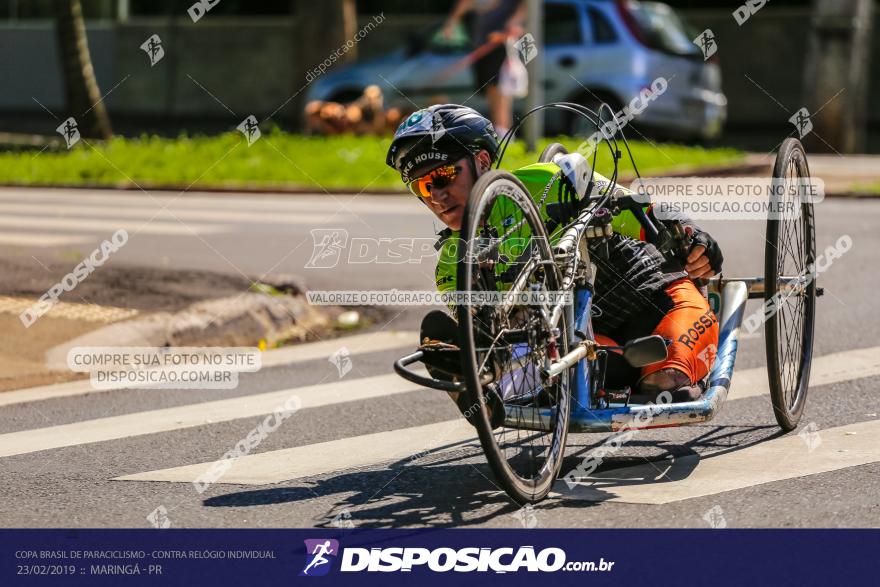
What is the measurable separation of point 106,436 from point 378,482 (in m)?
1.45

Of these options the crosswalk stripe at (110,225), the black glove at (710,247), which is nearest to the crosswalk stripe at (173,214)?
the crosswalk stripe at (110,225)

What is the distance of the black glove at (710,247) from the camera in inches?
214

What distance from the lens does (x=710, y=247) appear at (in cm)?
549

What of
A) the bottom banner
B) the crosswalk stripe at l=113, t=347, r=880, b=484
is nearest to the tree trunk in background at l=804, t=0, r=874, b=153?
the crosswalk stripe at l=113, t=347, r=880, b=484

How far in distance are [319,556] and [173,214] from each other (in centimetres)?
940

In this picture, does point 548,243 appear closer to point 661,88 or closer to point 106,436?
point 106,436

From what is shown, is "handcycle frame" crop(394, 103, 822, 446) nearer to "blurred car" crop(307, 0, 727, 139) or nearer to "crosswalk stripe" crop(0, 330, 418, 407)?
"crosswalk stripe" crop(0, 330, 418, 407)

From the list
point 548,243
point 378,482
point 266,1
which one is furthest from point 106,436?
point 266,1

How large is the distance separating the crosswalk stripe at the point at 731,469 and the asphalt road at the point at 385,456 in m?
0.01

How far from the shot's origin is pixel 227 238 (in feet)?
38.1

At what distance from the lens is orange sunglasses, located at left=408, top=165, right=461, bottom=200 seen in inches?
197

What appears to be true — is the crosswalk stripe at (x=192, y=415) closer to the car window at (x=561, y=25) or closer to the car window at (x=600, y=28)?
the car window at (x=600, y=28)

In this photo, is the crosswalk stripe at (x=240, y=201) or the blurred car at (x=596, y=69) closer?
the crosswalk stripe at (x=240, y=201)

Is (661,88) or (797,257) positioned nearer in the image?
(797,257)
